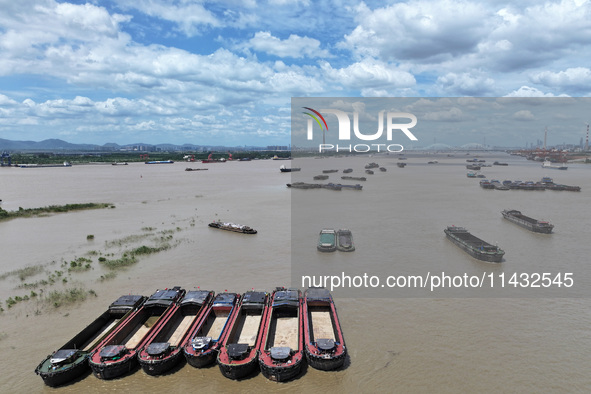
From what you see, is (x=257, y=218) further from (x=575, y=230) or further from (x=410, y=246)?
(x=575, y=230)

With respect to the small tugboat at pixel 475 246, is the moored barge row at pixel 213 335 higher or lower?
lower

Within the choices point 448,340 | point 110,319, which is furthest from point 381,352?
point 110,319

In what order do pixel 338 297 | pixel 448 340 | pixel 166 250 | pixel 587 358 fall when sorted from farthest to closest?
pixel 166 250, pixel 338 297, pixel 448 340, pixel 587 358

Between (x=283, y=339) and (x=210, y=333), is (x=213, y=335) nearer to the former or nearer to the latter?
(x=210, y=333)

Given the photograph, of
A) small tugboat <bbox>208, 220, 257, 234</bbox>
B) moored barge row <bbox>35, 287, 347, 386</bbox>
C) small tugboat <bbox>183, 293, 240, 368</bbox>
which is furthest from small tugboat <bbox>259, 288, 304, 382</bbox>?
small tugboat <bbox>208, 220, 257, 234</bbox>

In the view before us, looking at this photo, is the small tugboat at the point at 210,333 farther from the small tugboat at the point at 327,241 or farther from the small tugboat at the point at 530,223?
the small tugboat at the point at 530,223

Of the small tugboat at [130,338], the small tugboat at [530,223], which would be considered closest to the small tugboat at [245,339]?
the small tugboat at [130,338]
